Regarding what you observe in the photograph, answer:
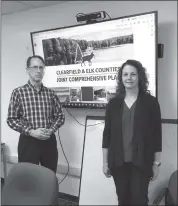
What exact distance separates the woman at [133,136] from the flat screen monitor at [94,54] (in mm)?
199

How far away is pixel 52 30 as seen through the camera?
160cm

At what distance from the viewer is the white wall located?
4.31ft

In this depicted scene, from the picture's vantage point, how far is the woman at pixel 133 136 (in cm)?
104

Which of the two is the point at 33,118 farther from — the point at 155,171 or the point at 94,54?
the point at 155,171

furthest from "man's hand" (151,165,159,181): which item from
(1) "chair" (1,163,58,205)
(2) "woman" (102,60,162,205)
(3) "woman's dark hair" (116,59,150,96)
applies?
(1) "chair" (1,163,58,205)

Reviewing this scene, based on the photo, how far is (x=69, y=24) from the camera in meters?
1.65

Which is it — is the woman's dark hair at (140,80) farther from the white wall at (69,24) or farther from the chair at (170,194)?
the chair at (170,194)

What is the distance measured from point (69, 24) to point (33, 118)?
2.28 ft

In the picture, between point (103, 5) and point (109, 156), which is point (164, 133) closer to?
point (109, 156)

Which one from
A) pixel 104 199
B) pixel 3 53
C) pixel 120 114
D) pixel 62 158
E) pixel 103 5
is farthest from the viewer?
pixel 3 53

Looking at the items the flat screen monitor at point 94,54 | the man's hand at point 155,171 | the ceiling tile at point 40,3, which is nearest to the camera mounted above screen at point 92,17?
the flat screen monitor at point 94,54

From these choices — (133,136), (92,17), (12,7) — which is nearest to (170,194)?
(133,136)

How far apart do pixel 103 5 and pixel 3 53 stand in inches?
35.7

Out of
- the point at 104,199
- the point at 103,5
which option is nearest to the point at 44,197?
the point at 104,199
